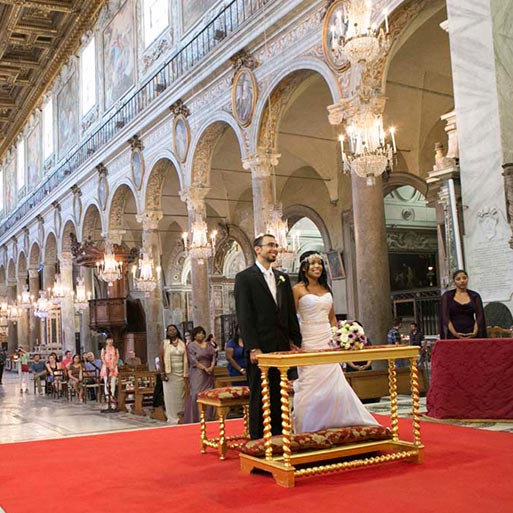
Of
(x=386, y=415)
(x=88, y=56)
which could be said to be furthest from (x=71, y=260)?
(x=386, y=415)

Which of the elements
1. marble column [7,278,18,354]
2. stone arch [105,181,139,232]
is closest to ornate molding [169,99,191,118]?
stone arch [105,181,139,232]

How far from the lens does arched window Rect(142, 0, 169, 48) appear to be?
17609 mm

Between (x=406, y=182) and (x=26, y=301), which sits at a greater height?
(x=406, y=182)

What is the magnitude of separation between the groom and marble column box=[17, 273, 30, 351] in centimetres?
3076

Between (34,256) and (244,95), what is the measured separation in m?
20.5

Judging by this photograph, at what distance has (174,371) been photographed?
9.67 m

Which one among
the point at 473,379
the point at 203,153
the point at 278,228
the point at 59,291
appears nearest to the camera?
the point at 473,379

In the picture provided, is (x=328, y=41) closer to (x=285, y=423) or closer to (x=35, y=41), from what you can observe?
(x=285, y=423)

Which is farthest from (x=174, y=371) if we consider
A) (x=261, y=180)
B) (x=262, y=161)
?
(x=262, y=161)

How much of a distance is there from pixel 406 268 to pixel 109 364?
32.7ft

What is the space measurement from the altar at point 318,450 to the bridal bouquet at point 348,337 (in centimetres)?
7

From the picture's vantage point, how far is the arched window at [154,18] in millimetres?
17609

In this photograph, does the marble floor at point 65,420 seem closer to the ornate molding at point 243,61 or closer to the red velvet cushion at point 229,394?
the red velvet cushion at point 229,394

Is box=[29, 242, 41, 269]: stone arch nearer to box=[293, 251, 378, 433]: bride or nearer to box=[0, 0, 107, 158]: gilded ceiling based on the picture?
box=[0, 0, 107, 158]: gilded ceiling
